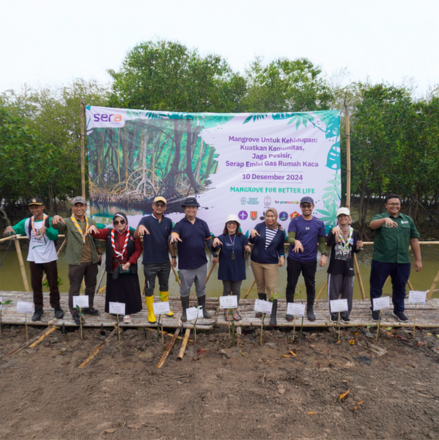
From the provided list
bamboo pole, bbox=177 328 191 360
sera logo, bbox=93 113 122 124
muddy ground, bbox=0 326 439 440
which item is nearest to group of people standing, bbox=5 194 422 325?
bamboo pole, bbox=177 328 191 360

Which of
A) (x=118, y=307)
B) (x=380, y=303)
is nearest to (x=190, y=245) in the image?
(x=118, y=307)

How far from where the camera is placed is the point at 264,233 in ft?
13.1

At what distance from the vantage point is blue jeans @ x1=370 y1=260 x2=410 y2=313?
13.0 feet

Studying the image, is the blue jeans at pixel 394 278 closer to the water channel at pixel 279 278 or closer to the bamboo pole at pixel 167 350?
the bamboo pole at pixel 167 350

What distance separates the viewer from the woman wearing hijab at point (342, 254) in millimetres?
3858

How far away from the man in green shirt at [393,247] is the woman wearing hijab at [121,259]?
3.25 metres

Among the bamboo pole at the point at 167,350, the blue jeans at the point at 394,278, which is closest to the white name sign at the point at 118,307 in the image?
the bamboo pole at the point at 167,350

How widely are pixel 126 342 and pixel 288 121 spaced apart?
402 centimetres

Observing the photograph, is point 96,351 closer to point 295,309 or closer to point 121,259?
point 121,259

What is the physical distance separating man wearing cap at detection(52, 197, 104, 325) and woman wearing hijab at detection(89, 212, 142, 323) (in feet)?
0.59

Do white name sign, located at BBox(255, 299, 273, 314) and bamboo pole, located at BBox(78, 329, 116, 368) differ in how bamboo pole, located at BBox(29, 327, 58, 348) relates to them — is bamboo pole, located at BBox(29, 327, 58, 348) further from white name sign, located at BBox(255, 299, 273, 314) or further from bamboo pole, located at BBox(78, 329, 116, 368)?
white name sign, located at BBox(255, 299, 273, 314)

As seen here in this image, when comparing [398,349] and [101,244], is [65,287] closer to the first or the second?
[101,244]

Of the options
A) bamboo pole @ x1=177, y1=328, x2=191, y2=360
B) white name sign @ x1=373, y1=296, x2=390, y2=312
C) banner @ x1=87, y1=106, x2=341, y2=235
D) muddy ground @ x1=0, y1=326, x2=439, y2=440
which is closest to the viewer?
muddy ground @ x1=0, y1=326, x2=439, y2=440

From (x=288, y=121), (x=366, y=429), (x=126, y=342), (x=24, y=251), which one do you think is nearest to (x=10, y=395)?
(x=126, y=342)
